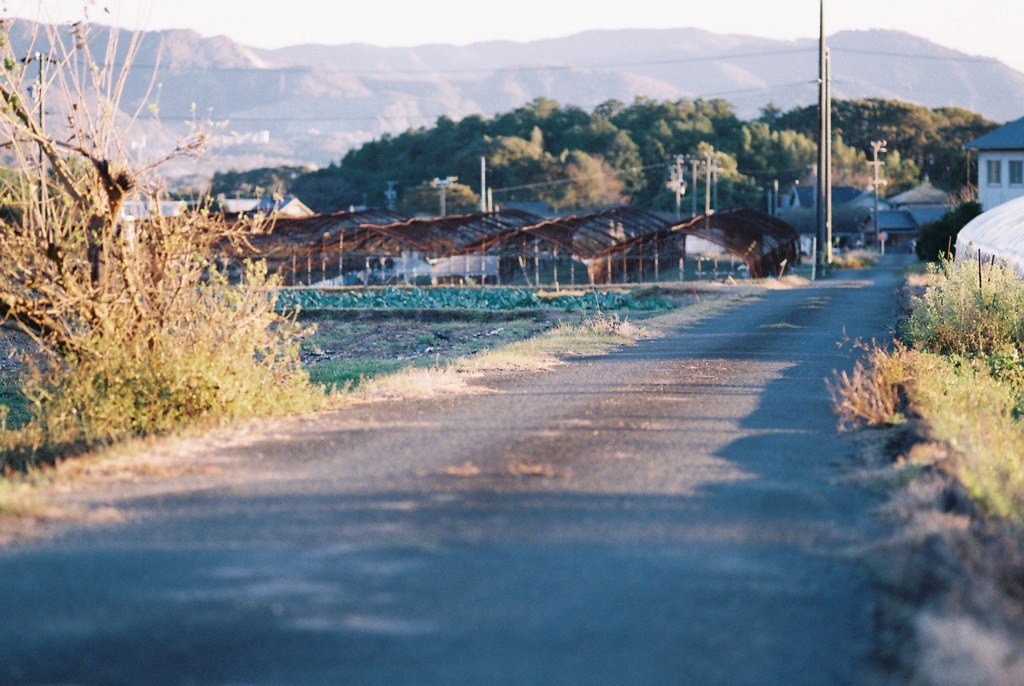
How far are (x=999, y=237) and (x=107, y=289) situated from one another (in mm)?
17671

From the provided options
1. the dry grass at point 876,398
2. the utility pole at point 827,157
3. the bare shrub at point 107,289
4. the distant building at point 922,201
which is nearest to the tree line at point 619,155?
the distant building at point 922,201

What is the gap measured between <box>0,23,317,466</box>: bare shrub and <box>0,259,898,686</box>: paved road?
1480mm

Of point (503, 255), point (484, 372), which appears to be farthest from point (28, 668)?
point (503, 255)

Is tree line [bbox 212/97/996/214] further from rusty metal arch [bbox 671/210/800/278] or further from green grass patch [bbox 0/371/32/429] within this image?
green grass patch [bbox 0/371/32/429]

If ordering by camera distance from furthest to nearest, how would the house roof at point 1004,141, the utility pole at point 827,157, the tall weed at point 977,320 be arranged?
the utility pole at point 827,157 < the house roof at point 1004,141 < the tall weed at point 977,320

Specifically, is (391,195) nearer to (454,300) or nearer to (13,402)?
(454,300)

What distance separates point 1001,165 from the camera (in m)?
49.1

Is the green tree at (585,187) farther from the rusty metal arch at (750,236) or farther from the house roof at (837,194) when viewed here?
the rusty metal arch at (750,236)

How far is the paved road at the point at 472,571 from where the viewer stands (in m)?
4.79

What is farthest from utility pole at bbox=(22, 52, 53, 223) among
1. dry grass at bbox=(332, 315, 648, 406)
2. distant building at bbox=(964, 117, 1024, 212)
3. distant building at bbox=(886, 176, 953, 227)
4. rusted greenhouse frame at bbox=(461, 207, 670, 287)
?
distant building at bbox=(886, 176, 953, 227)

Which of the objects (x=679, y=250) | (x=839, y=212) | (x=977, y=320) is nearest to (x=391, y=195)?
(x=839, y=212)

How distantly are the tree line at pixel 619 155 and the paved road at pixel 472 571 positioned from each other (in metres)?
83.1

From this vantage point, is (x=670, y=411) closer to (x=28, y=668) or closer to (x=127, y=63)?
(x=127, y=63)

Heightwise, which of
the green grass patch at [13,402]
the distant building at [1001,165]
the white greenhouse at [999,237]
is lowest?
the green grass patch at [13,402]
